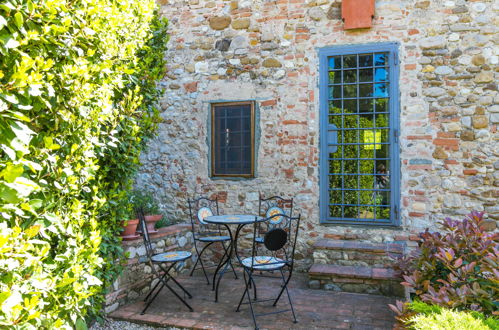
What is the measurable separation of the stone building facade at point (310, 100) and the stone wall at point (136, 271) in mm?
895

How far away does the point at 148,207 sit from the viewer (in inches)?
203

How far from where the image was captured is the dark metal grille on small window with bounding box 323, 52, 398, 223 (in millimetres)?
4863

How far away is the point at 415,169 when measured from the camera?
4668 millimetres

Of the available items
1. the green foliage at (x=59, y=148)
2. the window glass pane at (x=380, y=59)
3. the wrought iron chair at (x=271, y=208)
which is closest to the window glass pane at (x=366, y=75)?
the window glass pane at (x=380, y=59)

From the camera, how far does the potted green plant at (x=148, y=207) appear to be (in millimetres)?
4590

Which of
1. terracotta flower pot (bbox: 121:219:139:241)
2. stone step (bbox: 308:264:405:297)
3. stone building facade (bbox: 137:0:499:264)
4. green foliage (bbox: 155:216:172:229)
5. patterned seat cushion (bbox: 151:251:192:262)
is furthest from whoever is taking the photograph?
green foliage (bbox: 155:216:172:229)

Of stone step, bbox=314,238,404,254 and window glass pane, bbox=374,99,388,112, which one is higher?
window glass pane, bbox=374,99,388,112

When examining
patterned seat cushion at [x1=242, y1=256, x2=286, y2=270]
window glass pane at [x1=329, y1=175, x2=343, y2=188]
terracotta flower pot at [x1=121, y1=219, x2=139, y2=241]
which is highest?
window glass pane at [x1=329, y1=175, x2=343, y2=188]

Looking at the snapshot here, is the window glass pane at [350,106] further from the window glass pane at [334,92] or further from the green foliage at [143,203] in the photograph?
the green foliage at [143,203]

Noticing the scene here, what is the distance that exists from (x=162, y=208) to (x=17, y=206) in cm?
401

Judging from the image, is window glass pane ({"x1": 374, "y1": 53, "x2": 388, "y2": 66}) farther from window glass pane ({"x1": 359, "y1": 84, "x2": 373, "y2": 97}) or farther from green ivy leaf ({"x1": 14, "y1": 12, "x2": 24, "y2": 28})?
green ivy leaf ({"x1": 14, "y1": 12, "x2": 24, "y2": 28})

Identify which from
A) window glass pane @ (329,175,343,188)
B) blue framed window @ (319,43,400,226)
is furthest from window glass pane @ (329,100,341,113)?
window glass pane @ (329,175,343,188)

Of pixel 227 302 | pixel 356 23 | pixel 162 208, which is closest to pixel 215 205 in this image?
pixel 162 208

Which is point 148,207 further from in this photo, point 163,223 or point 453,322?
point 453,322
